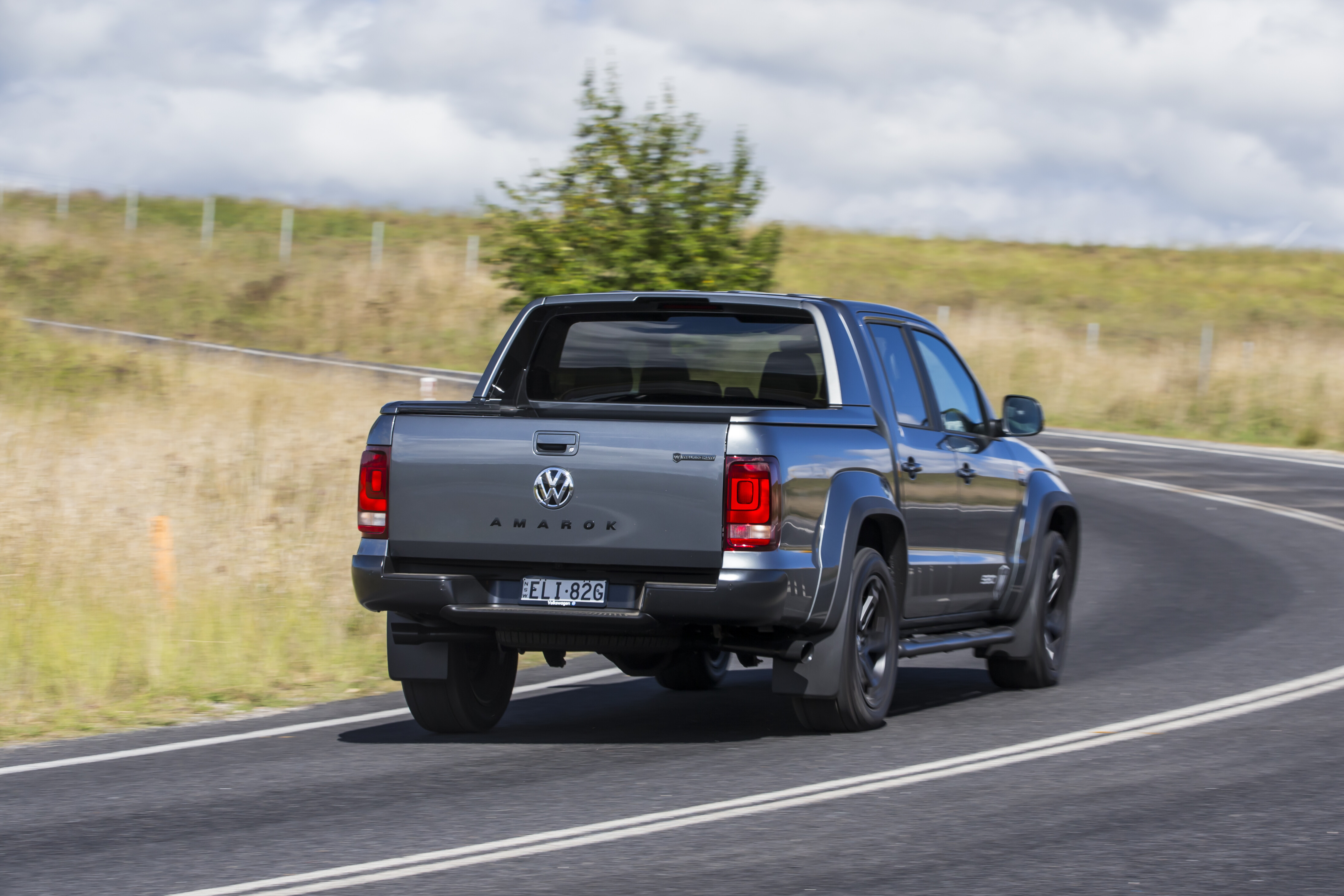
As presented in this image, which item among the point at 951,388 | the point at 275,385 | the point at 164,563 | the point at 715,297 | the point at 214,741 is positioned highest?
the point at 715,297

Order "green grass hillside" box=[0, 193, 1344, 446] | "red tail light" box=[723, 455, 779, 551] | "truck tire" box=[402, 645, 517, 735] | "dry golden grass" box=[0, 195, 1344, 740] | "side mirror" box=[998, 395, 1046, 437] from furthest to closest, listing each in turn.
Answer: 1. "green grass hillside" box=[0, 193, 1344, 446]
2. "dry golden grass" box=[0, 195, 1344, 740]
3. "side mirror" box=[998, 395, 1046, 437]
4. "truck tire" box=[402, 645, 517, 735]
5. "red tail light" box=[723, 455, 779, 551]

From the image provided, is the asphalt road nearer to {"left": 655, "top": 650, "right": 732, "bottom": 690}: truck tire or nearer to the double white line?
the double white line

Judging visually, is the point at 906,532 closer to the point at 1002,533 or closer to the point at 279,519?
the point at 1002,533

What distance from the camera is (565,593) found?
6.93m

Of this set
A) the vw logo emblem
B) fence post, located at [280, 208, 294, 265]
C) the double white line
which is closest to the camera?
the double white line

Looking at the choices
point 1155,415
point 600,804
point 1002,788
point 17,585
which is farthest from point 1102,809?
point 1155,415

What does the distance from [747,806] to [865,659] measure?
5.77 ft

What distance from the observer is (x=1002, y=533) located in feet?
29.6

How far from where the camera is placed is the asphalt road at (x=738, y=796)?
504cm

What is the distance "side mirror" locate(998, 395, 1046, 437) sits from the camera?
9164mm

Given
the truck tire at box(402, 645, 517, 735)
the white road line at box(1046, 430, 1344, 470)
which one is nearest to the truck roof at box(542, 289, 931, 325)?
the truck tire at box(402, 645, 517, 735)

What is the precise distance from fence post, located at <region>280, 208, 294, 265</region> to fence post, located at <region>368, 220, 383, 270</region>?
2.60 m

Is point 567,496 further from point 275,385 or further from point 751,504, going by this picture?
point 275,385

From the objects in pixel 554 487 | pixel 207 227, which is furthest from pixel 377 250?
pixel 554 487
